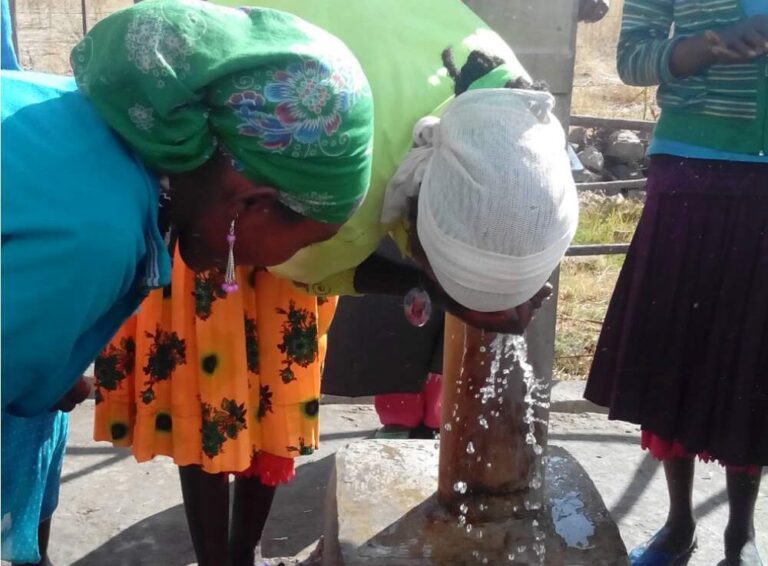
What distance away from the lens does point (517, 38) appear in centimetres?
207

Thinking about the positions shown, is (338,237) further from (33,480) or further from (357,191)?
(33,480)

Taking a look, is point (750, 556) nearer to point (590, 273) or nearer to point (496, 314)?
point (496, 314)

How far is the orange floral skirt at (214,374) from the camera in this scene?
2.18 metres

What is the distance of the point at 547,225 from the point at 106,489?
6.79 ft

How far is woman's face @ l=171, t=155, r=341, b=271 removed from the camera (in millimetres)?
1431

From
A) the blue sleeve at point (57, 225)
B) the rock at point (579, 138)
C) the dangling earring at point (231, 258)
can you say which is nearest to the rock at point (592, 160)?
the rock at point (579, 138)

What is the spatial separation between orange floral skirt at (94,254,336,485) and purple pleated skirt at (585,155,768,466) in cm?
88

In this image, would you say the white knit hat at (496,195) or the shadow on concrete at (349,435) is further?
the shadow on concrete at (349,435)

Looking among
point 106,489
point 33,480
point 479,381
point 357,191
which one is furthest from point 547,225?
point 106,489

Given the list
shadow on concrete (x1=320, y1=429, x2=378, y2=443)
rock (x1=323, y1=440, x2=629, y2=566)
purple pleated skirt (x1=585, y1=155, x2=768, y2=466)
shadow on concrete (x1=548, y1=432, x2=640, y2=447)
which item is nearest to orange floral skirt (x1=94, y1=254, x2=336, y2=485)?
rock (x1=323, y1=440, x2=629, y2=566)

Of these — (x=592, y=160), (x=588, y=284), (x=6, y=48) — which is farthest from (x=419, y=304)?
(x=592, y=160)

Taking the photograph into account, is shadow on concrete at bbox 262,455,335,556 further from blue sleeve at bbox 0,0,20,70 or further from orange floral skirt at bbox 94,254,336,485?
blue sleeve at bbox 0,0,20,70

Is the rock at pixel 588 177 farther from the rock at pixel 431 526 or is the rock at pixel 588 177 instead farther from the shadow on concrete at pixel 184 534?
the rock at pixel 431 526

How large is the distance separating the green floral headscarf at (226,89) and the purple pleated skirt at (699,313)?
1350mm
